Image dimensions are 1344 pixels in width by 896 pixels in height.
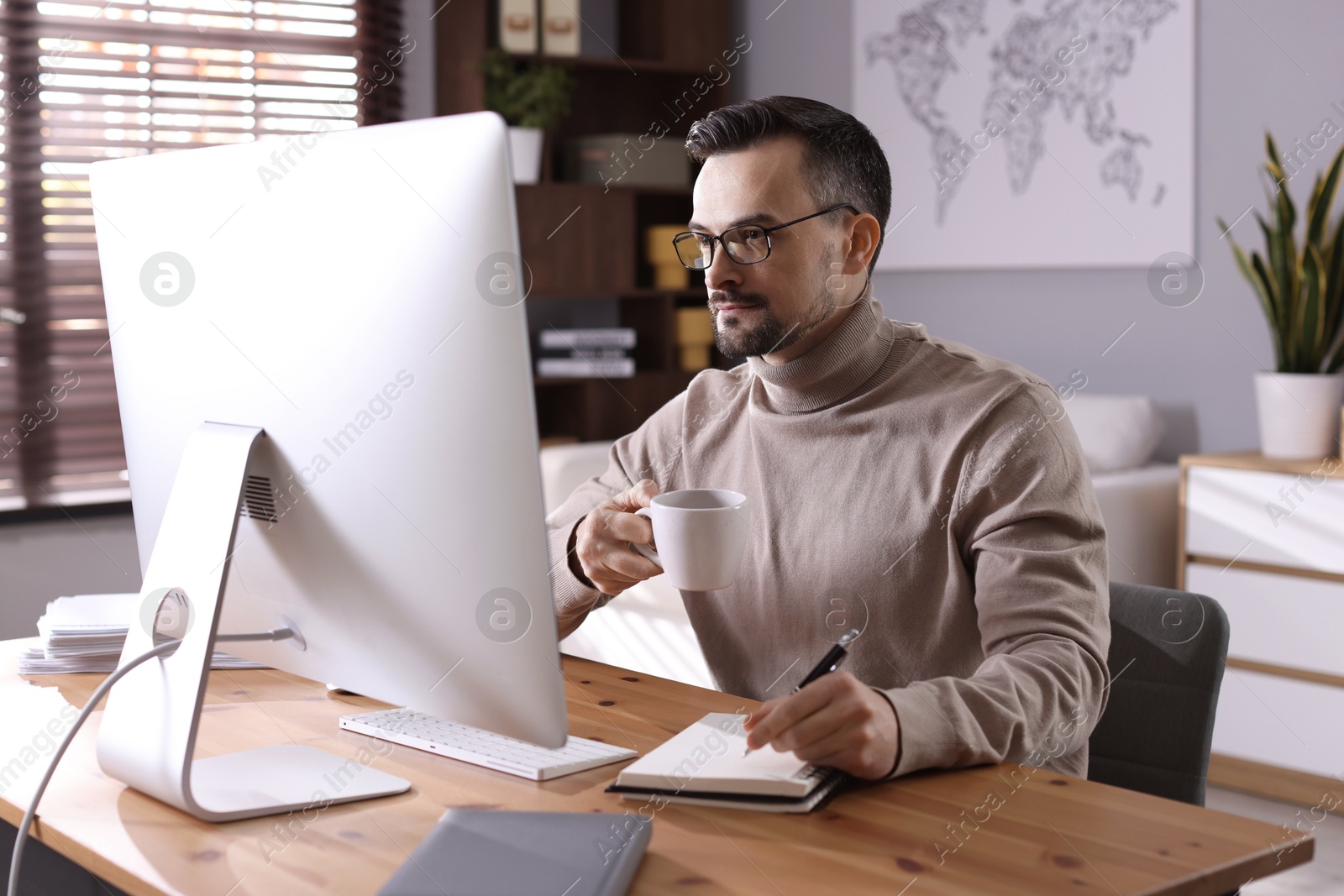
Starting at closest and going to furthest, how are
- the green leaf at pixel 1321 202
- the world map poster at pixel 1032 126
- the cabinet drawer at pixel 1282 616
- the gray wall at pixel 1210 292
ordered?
the cabinet drawer at pixel 1282 616
the green leaf at pixel 1321 202
the gray wall at pixel 1210 292
the world map poster at pixel 1032 126

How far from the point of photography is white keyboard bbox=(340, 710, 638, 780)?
1.09 m

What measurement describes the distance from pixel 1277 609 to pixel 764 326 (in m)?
2.00

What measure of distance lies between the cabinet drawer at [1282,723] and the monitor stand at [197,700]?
2.42 meters

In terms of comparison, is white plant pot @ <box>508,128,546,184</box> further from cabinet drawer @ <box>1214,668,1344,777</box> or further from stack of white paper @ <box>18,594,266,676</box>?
stack of white paper @ <box>18,594,266,676</box>

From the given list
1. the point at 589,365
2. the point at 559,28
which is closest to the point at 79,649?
the point at 589,365

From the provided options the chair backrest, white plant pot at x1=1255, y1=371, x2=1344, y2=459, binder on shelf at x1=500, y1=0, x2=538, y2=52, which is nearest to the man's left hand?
the chair backrest

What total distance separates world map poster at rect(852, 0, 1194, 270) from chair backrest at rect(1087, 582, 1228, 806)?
8.40ft

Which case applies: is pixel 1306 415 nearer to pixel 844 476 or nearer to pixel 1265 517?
pixel 1265 517

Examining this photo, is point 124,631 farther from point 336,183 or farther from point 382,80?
point 382,80

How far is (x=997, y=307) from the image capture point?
4.17 metres

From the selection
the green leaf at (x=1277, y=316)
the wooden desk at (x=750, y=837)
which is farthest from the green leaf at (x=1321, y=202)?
the wooden desk at (x=750, y=837)

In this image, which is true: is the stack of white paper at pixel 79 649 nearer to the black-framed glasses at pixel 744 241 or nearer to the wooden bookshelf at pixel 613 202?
the black-framed glasses at pixel 744 241

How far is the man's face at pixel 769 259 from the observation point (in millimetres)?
1587

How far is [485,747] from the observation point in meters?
1.15
